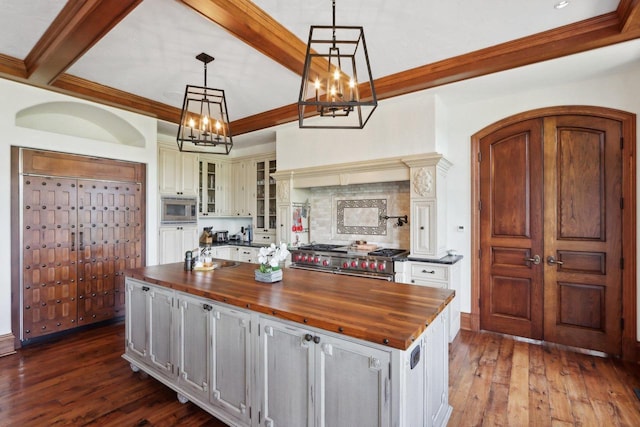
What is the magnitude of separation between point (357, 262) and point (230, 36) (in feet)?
8.90

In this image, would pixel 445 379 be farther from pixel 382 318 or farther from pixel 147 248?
pixel 147 248

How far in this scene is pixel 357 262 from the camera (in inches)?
150

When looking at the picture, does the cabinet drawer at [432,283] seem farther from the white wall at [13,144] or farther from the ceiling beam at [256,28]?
the white wall at [13,144]

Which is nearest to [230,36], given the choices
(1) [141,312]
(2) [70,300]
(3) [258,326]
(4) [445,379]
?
(3) [258,326]

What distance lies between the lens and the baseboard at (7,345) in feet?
10.4

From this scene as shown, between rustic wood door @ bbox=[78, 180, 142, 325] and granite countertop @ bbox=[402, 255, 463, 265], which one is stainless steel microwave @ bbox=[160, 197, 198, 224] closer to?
rustic wood door @ bbox=[78, 180, 142, 325]

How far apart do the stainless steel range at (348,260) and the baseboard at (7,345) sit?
10.3ft

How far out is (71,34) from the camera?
8.08 ft

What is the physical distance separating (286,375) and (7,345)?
3.43 m

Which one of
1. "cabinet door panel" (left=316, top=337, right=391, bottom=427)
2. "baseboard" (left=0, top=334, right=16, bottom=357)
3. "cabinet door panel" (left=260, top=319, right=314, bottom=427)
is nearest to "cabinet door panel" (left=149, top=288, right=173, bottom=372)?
"cabinet door panel" (left=260, top=319, right=314, bottom=427)

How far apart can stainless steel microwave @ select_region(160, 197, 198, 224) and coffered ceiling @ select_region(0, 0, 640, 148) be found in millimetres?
1842

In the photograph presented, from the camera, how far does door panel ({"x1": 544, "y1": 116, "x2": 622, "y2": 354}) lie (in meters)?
3.09

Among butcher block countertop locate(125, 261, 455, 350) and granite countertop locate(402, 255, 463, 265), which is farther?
granite countertop locate(402, 255, 463, 265)

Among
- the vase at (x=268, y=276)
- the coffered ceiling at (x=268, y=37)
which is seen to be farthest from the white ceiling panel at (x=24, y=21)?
the vase at (x=268, y=276)
